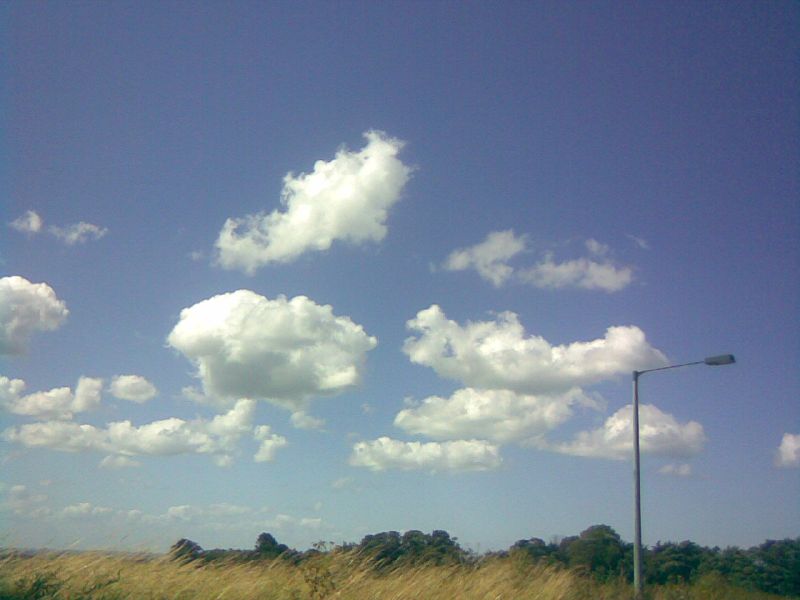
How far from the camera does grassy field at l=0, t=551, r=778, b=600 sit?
1014cm

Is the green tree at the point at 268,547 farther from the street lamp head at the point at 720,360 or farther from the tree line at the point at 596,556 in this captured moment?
the street lamp head at the point at 720,360

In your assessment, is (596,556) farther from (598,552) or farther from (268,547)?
(268,547)

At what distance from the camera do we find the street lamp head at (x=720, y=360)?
17594 mm

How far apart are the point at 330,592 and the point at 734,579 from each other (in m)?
15.0

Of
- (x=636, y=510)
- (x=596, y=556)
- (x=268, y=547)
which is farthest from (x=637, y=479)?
(x=268, y=547)

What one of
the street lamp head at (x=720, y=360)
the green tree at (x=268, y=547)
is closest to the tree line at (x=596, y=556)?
the green tree at (x=268, y=547)

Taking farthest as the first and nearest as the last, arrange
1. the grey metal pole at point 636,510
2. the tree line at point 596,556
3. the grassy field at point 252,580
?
the grey metal pole at point 636,510
the tree line at point 596,556
the grassy field at point 252,580

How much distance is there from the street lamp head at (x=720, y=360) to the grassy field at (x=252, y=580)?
20.4ft

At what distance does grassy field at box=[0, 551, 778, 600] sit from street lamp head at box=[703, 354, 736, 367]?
6.23 m

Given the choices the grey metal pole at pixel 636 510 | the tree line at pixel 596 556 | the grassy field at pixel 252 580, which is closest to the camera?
the grassy field at pixel 252 580

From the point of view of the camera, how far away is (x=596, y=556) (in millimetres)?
21594

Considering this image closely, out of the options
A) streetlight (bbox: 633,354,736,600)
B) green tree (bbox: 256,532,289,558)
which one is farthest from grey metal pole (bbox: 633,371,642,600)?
green tree (bbox: 256,532,289,558)

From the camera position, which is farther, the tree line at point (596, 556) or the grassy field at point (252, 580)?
the tree line at point (596, 556)

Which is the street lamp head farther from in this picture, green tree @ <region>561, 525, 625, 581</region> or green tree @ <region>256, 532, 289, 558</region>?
green tree @ <region>256, 532, 289, 558</region>
